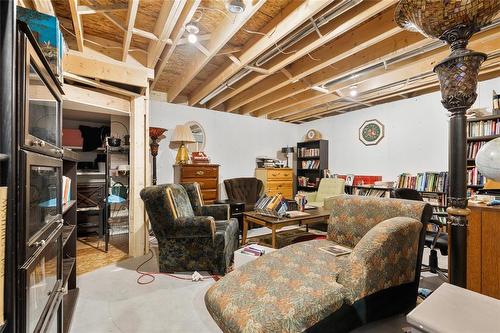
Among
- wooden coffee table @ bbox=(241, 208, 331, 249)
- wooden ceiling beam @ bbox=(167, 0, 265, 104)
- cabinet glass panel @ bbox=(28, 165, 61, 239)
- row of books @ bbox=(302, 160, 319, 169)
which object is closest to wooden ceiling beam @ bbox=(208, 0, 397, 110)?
wooden ceiling beam @ bbox=(167, 0, 265, 104)

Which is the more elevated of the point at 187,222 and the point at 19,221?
the point at 19,221

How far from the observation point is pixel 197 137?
5004mm

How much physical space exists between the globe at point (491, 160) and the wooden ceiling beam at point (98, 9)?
281cm

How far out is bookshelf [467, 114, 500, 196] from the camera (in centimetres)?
319

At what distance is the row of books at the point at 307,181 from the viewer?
229 inches

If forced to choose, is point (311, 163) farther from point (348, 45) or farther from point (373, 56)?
point (348, 45)

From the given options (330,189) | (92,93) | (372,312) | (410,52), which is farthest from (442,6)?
(330,189)

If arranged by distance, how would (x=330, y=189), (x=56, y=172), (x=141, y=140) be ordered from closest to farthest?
(x=56, y=172) → (x=141, y=140) → (x=330, y=189)

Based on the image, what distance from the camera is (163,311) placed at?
1916mm

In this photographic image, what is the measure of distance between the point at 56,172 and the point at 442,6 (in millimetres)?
1951

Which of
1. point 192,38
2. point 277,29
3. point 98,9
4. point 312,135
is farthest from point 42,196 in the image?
point 312,135

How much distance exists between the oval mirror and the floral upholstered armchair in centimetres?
241

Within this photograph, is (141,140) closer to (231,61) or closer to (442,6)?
(231,61)

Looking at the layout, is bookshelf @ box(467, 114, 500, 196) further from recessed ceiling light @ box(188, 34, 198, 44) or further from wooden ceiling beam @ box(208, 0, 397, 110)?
recessed ceiling light @ box(188, 34, 198, 44)
